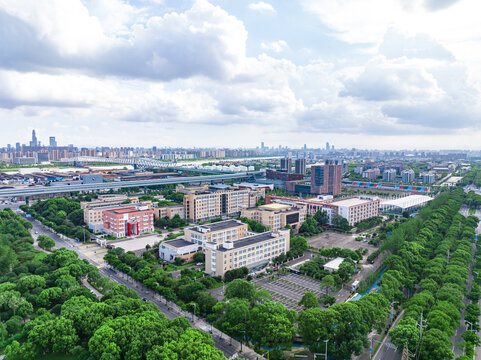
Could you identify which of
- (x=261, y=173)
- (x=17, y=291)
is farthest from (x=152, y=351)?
(x=261, y=173)

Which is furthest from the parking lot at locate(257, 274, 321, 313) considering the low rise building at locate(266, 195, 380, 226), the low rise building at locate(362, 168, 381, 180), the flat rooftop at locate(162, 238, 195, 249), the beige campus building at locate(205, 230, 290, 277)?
the low rise building at locate(362, 168, 381, 180)

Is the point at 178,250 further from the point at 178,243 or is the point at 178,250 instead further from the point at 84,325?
the point at 84,325

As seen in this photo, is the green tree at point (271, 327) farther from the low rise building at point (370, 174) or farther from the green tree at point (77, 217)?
the low rise building at point (370, 174)

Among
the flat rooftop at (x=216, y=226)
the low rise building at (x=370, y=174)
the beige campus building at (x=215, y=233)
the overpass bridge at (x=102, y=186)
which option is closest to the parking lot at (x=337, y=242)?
the beige campus building at (x=215, y=233)

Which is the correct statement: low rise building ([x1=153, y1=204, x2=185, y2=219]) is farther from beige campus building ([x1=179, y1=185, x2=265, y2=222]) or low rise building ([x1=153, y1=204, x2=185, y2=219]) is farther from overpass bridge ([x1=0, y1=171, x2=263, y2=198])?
overpass bridge ([x1=0, y1=171, x2=263, y2=198])

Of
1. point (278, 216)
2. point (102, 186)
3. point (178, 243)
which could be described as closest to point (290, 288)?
→ point (178, 243)

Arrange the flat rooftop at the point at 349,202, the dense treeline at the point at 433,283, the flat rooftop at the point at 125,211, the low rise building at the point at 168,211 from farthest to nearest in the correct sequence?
the flat rooftop at the point at 349,202 → the low rise building at the point at 168,211 → the flat rooftop at the point at 125,211 → the dense treeline at the point at 433,283
